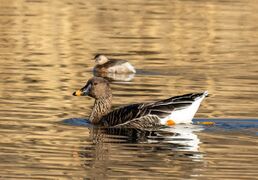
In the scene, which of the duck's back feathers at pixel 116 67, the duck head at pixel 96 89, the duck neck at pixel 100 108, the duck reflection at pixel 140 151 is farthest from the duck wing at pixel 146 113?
the duck's back feathers at pixel 116 67

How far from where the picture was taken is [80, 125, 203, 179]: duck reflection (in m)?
12.5

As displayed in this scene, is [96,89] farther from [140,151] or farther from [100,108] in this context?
[140,151]

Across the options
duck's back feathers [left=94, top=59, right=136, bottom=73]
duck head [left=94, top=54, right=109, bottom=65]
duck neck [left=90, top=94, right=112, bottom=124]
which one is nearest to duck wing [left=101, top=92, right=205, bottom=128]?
→ duck neck [left=90, top=94, right=112, bottom=124]

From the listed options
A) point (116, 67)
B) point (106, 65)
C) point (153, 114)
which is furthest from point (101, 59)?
point (153, 114)

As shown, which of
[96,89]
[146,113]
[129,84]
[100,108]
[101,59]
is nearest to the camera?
[146,113]

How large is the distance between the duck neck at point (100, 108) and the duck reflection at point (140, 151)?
0.54m

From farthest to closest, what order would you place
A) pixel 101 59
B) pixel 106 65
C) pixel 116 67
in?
1. pixel 106 65
2. pixel 101 59
3. pixel 116 67

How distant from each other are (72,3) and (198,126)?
23845 millimetres

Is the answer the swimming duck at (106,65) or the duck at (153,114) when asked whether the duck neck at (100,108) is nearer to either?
the duck at (153,114)

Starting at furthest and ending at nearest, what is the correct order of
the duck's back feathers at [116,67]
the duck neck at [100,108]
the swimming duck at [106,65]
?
1. the swimming duck at [106,65]
2. the duck's back feathers at [116,67]
3. the duck neck at [100,108]

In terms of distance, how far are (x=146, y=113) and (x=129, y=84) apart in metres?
5.21

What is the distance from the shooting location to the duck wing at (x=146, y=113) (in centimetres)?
1595

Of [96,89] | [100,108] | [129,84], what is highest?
[96,89]

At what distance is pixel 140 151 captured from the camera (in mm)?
13773
